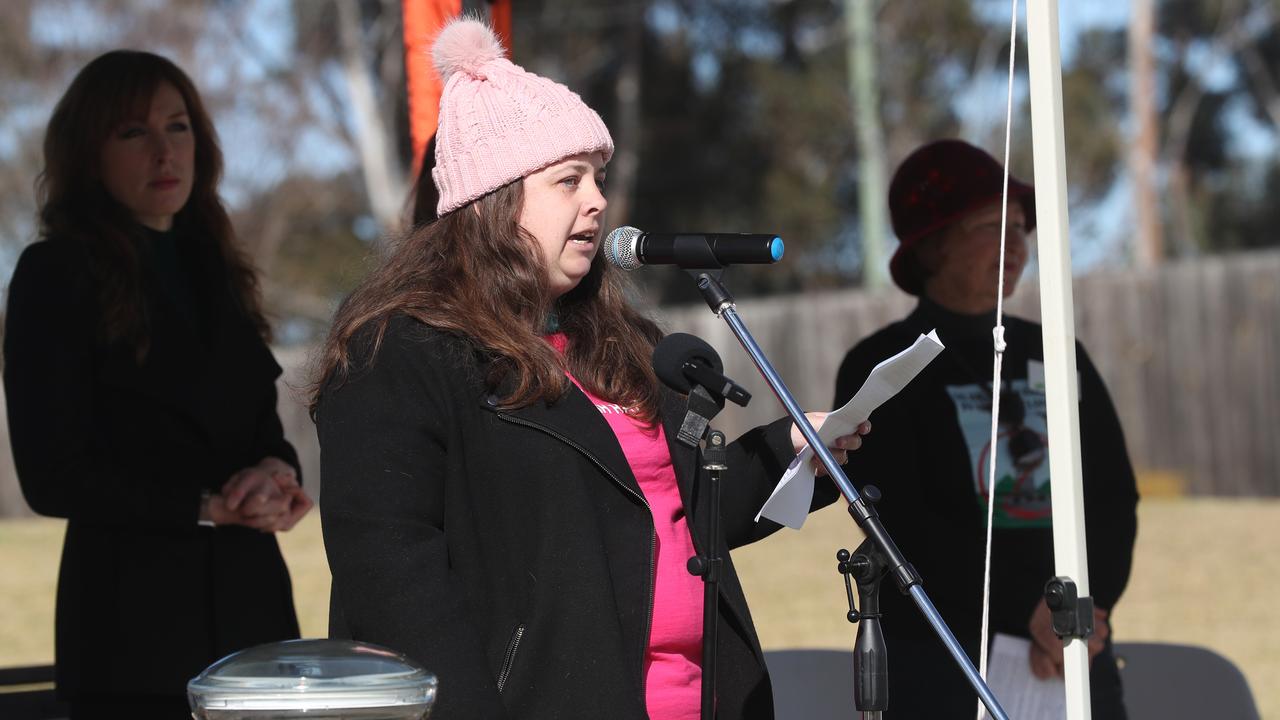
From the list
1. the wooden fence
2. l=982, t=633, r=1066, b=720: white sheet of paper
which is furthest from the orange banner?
the wooden fence

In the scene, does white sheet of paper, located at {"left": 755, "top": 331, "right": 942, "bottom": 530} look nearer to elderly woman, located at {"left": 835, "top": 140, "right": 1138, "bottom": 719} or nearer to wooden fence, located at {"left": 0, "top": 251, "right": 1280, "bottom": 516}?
elderly woman, located at {"left": 835, "top": 140, "right": 1138, "bottom": 719}

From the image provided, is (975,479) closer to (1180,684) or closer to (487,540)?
(1180,684)

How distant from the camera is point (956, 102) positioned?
27.4m

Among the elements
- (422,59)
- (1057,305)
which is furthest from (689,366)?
(422,59)

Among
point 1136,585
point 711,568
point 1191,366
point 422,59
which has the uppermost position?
point 422,59

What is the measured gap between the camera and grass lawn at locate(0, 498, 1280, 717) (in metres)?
8.48

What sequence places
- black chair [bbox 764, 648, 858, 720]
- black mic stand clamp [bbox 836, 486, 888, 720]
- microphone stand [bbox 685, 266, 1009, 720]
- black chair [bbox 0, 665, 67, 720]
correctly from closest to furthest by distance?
microphone stand [bbox 685, 266, 1009, 720] → black mic stand clamp [bbox 836, 486, 888, 720] → black chair [bbox 0, 665, 67, 720] → black chair [bbox 764, 648, 858, 720]

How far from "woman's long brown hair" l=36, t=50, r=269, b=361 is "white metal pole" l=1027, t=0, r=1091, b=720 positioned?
1820 mm

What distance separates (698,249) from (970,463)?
1325 mm

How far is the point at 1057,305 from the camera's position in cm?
228

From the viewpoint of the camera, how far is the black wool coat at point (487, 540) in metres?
2.06

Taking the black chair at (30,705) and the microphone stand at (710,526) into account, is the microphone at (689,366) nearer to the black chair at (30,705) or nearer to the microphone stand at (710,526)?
the microphone stand at (710,526)

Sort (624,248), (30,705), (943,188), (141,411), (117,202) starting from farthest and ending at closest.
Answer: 1. (30,705)
2. (943,188)
3. (117,202)
4. (141,411)
5. (624,248)

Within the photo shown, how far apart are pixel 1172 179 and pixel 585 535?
3026 centimetres
